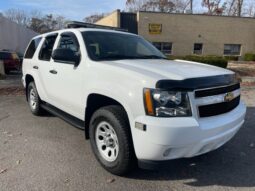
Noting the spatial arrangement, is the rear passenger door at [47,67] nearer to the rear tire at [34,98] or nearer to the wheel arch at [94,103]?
the rear tire at [34,98]

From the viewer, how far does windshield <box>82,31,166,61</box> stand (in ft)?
14.3

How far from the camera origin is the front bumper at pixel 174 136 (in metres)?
3.05

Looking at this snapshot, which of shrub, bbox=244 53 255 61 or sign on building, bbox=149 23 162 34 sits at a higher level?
sign on building, bbox=149 23 162 34

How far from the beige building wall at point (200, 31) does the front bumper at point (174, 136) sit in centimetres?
2728

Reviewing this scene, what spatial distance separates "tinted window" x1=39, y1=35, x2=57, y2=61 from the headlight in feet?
9.82

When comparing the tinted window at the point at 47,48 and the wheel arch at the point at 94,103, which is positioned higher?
the tinted window at the point at 47,48

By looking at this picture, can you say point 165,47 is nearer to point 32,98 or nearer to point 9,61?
point 9,61

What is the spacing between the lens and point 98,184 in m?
3.53

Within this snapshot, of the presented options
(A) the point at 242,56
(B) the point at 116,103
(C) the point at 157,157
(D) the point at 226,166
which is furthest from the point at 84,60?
(A) the point at 242,56

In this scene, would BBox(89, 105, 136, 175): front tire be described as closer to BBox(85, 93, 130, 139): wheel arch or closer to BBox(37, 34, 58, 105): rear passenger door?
BBox(85, 93, 130, 139): wheel arch

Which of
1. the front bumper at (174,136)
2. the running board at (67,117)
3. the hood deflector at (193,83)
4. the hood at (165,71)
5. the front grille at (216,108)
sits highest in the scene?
the hood at (165,71)

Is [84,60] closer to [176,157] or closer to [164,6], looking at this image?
[176,157]

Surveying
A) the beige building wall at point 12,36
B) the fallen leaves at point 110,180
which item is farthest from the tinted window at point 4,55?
the fallen leaves at point 110,180

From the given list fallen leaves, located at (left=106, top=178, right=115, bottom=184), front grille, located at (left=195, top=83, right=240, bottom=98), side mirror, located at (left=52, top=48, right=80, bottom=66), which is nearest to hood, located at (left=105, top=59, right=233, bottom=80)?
front grille, located at (left=195, top=83, right=240, bottom=98)
